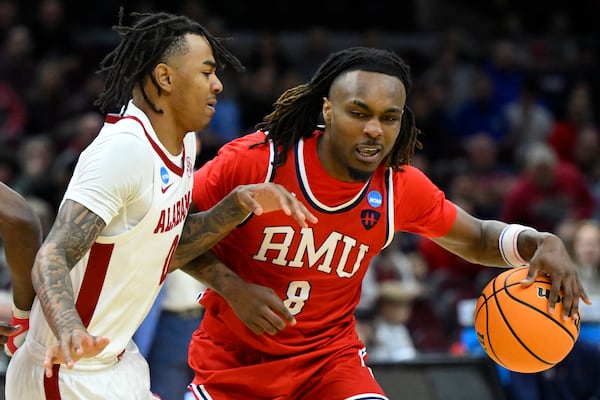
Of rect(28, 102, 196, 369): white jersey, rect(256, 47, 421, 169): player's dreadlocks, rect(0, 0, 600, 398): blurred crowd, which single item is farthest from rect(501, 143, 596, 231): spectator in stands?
rect(28, 102, 196, 369): white jersey

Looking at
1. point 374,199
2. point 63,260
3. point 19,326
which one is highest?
point 374,199

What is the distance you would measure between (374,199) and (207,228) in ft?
2.25

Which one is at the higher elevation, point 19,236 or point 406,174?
point 406,174

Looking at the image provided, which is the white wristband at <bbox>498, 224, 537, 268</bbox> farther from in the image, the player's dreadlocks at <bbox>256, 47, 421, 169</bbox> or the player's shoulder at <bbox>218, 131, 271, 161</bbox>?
the player's shoulder at <bbox>218, 131, 271, 161</bbox>

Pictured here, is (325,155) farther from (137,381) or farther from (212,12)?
(212,12)

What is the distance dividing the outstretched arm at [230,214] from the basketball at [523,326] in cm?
88

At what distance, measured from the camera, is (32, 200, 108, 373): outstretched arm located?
9.23ft

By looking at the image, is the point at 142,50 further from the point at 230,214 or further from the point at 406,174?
the point at 406,174

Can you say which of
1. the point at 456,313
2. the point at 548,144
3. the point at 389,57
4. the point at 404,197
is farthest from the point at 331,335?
the point at 548,144

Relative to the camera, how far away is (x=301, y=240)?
12.7 ft

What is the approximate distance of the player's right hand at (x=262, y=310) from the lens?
12.1 feet

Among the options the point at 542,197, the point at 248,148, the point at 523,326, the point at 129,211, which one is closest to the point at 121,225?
the point at 129,211

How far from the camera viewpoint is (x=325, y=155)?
154 inches

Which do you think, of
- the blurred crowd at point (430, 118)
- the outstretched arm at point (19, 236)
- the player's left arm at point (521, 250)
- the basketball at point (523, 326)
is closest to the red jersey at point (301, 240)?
the player's left arm at point (521, 250)
